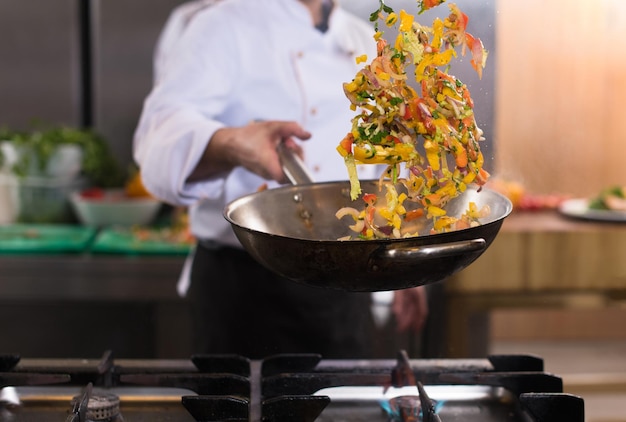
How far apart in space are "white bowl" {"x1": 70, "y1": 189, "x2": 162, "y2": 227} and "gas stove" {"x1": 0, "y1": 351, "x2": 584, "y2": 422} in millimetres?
1155

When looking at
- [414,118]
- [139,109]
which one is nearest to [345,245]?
[414,118]

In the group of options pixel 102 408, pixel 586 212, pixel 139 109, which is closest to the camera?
pixel 102 408

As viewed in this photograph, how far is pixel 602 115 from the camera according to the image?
9.60 ft

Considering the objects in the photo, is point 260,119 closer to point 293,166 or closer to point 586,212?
point 293,166

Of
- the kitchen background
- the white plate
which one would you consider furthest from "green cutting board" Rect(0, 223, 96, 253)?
the white plate

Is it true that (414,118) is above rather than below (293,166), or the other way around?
above

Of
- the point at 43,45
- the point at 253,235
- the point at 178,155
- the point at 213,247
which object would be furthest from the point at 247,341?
the point at 43,45

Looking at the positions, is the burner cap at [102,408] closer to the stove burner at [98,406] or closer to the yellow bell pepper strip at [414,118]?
the stove burner at [98,406]

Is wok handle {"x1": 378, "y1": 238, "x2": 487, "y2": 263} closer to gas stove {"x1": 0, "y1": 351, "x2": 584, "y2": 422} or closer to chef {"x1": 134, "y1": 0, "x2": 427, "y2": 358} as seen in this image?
gas stove {"x1": 0, "y1": 351, "x2": 584, "y2": 422}

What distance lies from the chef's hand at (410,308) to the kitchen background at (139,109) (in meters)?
0.26

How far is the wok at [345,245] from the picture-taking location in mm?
735

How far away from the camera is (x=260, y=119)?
1.40 meters

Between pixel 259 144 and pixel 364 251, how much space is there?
1.20ft

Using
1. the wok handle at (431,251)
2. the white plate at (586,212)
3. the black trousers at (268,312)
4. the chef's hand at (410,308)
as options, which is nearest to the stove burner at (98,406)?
the wok handle at (431,251)
